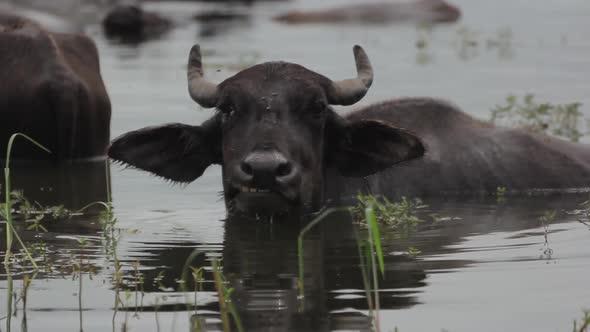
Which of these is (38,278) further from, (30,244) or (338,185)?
(338,185)

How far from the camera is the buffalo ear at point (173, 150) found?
339 inches

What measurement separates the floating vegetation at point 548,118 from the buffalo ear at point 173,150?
3354 mm

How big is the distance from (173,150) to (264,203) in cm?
106

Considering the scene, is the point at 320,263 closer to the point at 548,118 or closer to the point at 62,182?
the point at 62,182

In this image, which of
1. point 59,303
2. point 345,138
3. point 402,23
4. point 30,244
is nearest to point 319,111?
point 345,138

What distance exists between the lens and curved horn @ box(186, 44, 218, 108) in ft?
28.3

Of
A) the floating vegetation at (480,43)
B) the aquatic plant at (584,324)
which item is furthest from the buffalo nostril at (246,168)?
the floating vegetation at (480,43)

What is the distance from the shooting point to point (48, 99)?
1089 centimetres

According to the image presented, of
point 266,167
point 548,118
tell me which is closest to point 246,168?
point 266,167

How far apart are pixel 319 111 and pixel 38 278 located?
2221 mm

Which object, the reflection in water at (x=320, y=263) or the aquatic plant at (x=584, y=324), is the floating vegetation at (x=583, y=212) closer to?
the reflection in water at (x=320, y=263)

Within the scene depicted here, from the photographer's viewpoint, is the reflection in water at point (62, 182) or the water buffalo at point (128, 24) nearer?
the reflection in water at point (62, 182)

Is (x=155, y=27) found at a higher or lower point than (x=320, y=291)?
higher

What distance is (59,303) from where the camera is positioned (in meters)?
6.45
